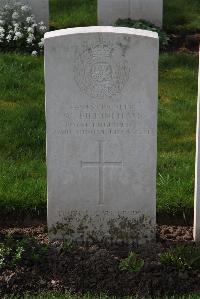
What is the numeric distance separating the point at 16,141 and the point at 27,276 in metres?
2.21

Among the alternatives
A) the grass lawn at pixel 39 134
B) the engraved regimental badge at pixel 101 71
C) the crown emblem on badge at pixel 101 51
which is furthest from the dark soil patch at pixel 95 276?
the crown emblem on badge at pixel 101 51

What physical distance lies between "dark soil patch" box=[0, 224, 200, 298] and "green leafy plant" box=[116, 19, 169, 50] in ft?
16.4

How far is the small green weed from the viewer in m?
5.36

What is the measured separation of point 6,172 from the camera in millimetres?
6641

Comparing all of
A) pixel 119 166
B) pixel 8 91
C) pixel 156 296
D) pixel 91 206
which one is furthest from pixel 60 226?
pixel 8 91

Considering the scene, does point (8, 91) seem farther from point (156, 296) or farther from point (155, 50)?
point (156, 296)

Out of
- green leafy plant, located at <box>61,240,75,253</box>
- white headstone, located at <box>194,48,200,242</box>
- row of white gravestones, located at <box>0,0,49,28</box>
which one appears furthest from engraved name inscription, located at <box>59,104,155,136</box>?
row of white gravestones, located at <box>0,0,49,28</box>

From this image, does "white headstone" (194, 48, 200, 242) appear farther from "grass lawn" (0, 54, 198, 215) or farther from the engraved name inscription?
"grass lawn" (0, 54, 198, 215)

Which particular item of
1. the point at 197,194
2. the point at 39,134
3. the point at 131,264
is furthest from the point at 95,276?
the point at 39,134

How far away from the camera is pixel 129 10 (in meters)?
10.5

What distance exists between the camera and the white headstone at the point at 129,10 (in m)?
10.4

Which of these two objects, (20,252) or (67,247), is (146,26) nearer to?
(67,247)

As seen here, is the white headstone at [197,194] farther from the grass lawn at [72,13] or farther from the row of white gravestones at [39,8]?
the grass lawn at [72,13]

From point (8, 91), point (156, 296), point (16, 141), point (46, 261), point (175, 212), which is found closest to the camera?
point (156, 296)
